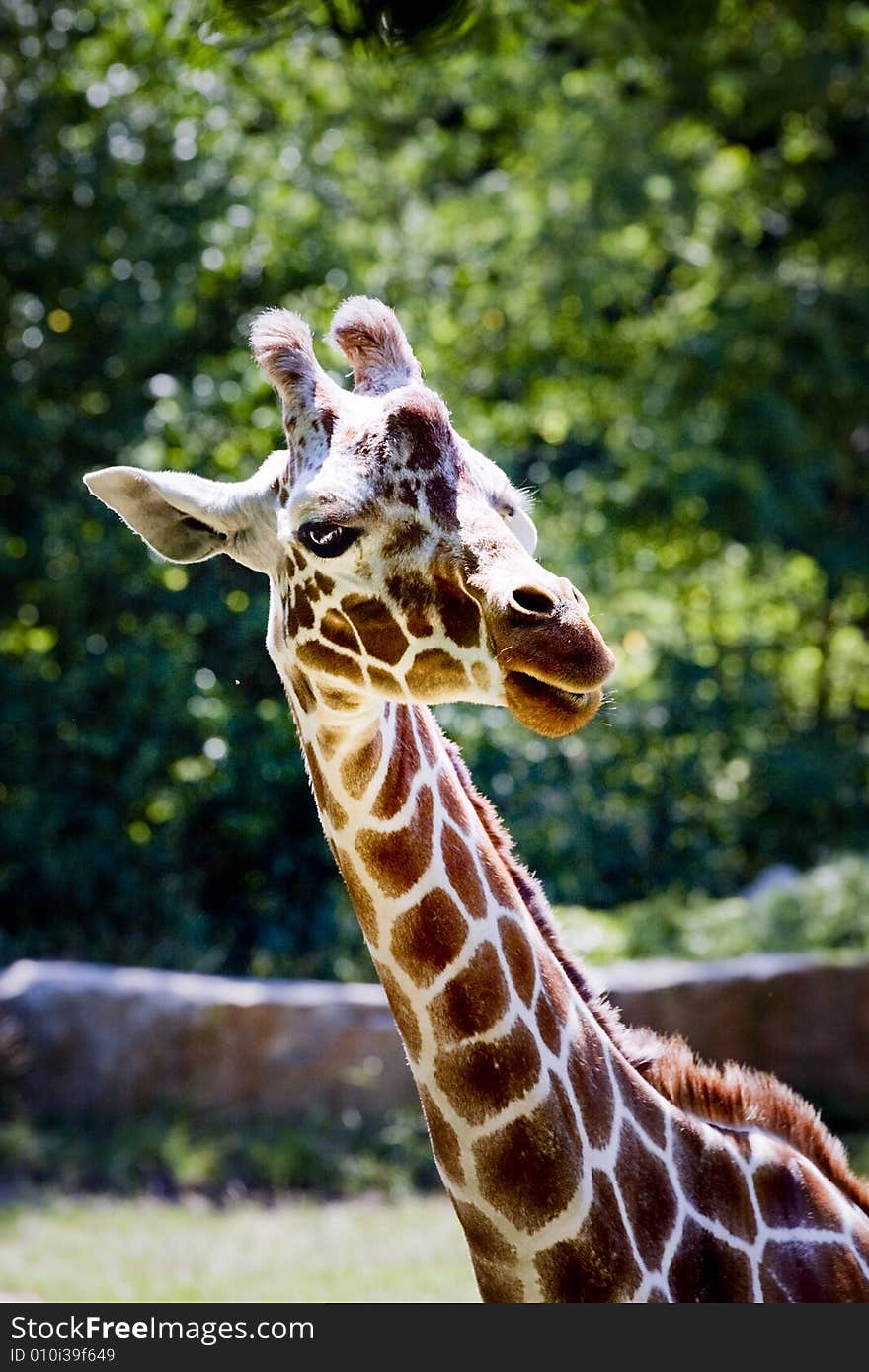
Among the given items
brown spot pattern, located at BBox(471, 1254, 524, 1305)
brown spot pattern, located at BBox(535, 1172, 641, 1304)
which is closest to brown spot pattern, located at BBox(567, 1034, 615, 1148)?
brown spot pattern, located at BBox(535, 1172, 641, 1304)

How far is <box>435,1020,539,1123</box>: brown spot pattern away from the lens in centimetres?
243

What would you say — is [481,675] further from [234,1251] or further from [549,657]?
[234,1251]

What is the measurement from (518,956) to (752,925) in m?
6.03

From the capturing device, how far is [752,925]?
8.29 metres

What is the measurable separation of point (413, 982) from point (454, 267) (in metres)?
8.62

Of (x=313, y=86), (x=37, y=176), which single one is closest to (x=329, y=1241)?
(x=37, y=176)

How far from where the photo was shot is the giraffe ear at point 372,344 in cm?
270

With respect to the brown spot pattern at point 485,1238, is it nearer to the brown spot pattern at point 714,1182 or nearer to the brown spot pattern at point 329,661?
the brown spot pattern at point 714,1182

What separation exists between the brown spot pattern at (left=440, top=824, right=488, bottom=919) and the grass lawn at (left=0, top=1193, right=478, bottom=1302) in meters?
2.94

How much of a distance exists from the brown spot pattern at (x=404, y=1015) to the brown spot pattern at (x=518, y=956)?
0.17 m

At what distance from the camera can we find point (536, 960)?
101 inches

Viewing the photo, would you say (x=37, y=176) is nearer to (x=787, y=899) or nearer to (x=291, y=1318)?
(x=787, y=899)

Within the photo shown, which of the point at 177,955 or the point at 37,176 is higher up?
the point at 37,176

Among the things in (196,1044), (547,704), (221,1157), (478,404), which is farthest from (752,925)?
(547,704)
